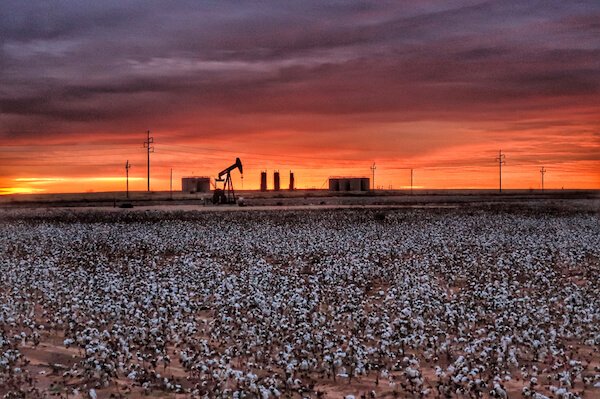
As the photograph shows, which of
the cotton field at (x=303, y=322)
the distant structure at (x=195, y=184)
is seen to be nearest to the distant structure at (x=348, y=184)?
the distant structure at (x=195, y=184)

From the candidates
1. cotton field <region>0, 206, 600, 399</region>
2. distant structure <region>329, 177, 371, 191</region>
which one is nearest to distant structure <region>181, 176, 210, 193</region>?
distant structure <region>329, 177, 371, 191</region>

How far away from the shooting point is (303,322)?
13.6 meters

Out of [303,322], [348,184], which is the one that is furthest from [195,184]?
[303,322]

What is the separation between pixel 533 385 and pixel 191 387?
576 centimetres

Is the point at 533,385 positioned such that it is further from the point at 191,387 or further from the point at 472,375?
the point at 191,387

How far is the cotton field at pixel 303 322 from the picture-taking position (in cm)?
1082

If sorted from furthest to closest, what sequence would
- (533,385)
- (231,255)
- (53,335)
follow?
(231,255) → (53,335) → (533,385)

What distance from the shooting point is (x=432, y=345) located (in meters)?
12.8

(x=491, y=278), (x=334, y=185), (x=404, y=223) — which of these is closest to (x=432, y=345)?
(x=491, y=278)

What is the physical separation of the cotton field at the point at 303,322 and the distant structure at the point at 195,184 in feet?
496

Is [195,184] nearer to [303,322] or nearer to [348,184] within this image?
[348,184]

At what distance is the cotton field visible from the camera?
1082 centimetres

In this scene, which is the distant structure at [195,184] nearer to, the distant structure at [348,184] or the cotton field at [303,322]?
the distant structure at [348,184]

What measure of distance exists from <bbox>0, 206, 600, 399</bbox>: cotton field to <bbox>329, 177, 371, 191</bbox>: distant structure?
161 metres
